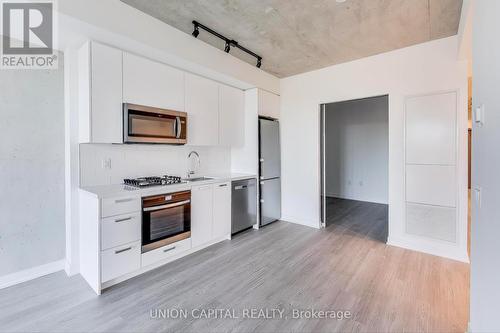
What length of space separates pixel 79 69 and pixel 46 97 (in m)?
0.51

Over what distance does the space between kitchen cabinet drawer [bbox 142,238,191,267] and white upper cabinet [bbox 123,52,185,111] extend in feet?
5.64

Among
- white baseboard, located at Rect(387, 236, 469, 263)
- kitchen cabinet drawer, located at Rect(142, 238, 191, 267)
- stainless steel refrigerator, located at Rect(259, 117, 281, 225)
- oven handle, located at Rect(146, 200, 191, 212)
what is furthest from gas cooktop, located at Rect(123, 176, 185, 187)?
white baseboard, located at Rect(387, 236, 469, 263)

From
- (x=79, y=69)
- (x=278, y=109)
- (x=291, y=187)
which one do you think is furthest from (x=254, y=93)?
(x=79, y=69)

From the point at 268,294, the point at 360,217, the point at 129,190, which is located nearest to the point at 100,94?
the point at 129,190

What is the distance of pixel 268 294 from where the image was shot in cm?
223

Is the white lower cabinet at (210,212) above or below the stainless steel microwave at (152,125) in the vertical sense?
below

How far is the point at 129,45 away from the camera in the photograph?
251 centimetres

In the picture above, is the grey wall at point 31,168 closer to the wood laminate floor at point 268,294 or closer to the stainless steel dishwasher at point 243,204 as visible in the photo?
the wood laminate floor at point 268,294

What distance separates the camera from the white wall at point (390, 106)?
2.94m

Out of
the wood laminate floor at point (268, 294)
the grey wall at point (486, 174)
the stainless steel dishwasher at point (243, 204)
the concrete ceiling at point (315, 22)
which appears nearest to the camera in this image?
the grey wall at point (486, 174)

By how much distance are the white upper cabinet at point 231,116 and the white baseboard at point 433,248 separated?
113 inches

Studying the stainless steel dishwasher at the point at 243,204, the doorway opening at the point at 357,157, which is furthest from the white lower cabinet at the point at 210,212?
the doorway opening at the point at 357,157

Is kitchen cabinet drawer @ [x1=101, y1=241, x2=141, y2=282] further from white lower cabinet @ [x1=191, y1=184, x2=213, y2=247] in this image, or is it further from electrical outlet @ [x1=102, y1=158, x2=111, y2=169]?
electrical outlet @ [x1=102, y1=158, x2=111, y2=169]

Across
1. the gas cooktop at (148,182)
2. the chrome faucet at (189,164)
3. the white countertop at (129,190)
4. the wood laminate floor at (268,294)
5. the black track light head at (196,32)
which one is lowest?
the wood laminate floor at (268,294)
